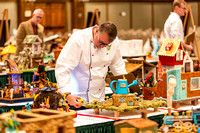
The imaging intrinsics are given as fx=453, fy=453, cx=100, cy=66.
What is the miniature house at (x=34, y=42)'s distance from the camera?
22.1 feet

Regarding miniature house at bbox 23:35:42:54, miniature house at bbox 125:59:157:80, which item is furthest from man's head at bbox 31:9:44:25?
miniature house at bbox 125:59:157:80

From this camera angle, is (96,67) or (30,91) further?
(30,91)

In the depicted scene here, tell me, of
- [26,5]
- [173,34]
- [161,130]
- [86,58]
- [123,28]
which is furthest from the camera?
[123,28]

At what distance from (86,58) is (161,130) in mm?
1006

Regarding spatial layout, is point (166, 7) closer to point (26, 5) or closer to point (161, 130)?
point (26, 5)

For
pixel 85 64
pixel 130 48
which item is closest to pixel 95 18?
pixel 130 48

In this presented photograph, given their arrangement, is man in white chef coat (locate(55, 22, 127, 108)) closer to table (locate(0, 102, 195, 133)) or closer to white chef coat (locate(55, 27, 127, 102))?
white chef coat (locate(55, 27, 127, 102))

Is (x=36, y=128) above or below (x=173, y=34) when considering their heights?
below

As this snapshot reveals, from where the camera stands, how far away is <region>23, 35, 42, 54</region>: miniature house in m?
6.74

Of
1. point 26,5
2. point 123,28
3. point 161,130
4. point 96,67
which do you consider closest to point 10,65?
point 96,67

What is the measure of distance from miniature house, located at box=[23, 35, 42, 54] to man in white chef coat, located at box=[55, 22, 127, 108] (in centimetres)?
322

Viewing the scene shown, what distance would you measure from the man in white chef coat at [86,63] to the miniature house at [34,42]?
3221 mm

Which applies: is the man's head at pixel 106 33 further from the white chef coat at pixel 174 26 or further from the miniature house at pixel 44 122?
the white chef coat at pixel 174 26

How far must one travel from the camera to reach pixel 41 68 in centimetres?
450
